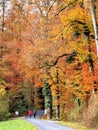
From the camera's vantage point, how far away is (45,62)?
3878cm

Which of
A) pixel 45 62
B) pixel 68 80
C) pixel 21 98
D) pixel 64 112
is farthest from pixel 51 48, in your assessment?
pixel 21 98

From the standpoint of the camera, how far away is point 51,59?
124 feet

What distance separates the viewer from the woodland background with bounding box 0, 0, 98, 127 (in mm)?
26844

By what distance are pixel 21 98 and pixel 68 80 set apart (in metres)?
21.8

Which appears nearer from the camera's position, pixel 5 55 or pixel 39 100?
pixel 5 55

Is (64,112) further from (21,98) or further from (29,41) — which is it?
(21,98)

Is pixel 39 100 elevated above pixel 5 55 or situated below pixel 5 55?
below

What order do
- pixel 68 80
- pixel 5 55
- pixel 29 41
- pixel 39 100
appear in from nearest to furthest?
pixel 68 80, pixel 29 41, pixel 5 55, pixel 39 100

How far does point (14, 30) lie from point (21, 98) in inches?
499

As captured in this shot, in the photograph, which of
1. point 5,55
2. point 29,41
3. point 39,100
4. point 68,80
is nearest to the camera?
point 68,80

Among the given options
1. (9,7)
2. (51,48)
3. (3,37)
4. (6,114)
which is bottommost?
(6,114)

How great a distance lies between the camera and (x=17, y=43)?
5591 cm

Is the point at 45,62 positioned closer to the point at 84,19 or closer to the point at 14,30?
the point at 84,19

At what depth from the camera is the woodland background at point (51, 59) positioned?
88.1 feet
